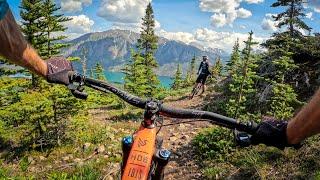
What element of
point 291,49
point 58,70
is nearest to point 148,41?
point 291,49

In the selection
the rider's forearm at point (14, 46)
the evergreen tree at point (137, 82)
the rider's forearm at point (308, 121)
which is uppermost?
the rider's forearm at point (14, 46)

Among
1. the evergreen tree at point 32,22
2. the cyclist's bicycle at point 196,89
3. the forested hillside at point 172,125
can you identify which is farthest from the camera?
the cyclist's bicycle at point 196,89

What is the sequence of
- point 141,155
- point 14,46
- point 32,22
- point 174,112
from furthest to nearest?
1. point 32,22
2. point 174,112
3. point 141,155
4. point 14,46

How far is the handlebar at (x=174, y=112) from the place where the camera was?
115 inches

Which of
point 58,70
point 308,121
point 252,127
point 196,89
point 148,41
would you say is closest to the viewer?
point 308,121

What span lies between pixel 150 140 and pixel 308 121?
1.27 m

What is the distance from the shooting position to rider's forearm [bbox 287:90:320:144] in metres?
1.83

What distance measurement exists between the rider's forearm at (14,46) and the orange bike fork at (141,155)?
3.27 ft

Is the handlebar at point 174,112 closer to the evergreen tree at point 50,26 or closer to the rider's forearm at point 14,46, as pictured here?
the rider's forearm at point 14,46

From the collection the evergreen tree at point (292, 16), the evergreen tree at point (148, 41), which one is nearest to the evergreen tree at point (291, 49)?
the evergreen tree at point (292, 16)

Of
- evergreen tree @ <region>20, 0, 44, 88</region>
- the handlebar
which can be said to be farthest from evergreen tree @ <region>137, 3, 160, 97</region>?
the handlebar

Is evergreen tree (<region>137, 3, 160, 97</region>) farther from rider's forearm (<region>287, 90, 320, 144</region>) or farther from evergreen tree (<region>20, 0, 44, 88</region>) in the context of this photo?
rider's forearm (<region>287, 90, 320, 144</region>)

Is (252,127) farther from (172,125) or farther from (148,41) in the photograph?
(148,41)

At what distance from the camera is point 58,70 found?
3.28 meters
